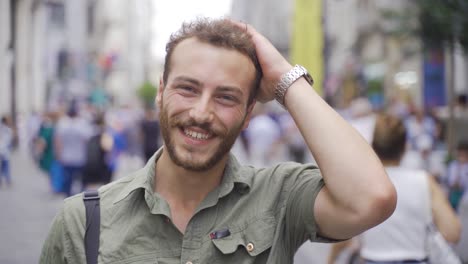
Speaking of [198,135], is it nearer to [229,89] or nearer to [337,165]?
[229,89]

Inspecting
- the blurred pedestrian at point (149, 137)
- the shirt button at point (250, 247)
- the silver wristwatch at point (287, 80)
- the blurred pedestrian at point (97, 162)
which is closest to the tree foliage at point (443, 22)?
the blurred pedestrian at point (97, 162)

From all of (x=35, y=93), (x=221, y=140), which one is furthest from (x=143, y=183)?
(x=35, y=93)

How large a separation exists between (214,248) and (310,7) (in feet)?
43.7

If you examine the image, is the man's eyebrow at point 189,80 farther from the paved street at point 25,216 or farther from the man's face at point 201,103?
the paved street at point 25,216

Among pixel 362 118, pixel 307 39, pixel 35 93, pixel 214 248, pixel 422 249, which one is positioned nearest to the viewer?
pixel 214 248

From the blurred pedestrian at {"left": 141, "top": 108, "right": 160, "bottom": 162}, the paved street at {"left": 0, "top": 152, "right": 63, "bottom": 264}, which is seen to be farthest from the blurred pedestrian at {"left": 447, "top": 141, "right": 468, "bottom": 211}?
the blurred pedestrian at {"left": 141, "top": 108, "right": 160, "bottom": 162}

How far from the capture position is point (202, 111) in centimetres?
227

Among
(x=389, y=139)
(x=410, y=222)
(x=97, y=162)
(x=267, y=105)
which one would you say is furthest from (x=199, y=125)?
(x=267, y=105)

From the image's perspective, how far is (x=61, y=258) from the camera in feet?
7.41

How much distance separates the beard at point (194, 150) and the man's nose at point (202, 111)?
0.01 metres

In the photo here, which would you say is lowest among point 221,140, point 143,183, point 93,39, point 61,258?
point 93,39

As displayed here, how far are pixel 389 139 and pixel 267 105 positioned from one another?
30.7 m

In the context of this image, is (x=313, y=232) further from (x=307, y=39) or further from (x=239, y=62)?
(x=307, y=39)

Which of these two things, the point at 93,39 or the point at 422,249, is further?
the point at 93,39
